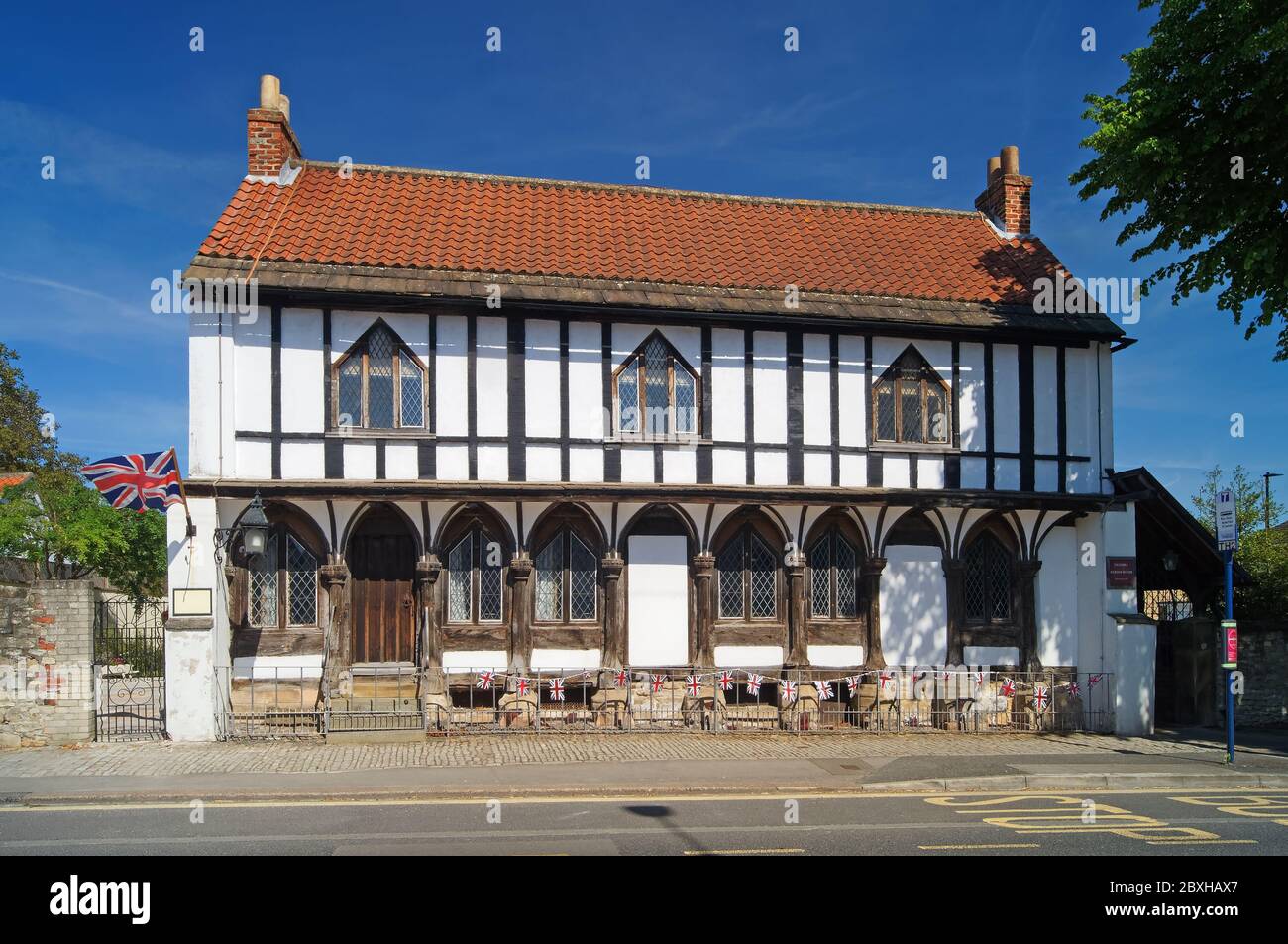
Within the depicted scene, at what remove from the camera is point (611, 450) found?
16859 mm

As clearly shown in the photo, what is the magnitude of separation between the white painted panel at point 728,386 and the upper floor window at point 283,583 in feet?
23.8

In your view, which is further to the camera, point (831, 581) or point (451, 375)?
point (831, 581)

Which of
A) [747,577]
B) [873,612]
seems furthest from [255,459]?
[873,612]

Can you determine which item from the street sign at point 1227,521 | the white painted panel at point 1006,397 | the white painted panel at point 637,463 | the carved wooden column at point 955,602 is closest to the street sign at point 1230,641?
the street sign at point 1227,521

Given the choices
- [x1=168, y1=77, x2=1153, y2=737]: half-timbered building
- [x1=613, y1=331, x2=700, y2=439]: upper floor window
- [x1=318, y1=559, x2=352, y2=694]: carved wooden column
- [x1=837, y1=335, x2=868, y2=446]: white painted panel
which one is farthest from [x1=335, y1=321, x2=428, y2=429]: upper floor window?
[x1=837, y1=335, x2=868, y2=446]: white painted panel

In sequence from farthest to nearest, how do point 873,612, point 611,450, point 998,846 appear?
point 873,612, point 611,450, point 998,846

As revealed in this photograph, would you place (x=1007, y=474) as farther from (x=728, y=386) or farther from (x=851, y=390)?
(x=728, y=386)

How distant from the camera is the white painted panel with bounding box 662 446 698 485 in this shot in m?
17.0

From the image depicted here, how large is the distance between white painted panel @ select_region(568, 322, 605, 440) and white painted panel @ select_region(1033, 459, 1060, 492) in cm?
812

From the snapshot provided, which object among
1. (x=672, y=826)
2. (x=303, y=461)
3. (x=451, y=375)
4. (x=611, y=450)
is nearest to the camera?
(x=672, y=826)

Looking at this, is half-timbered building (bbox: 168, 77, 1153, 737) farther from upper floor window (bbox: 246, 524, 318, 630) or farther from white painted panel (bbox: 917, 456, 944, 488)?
white painted panel (bbox: 917, 456, 944, 488)

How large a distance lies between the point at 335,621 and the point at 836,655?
8702mm
